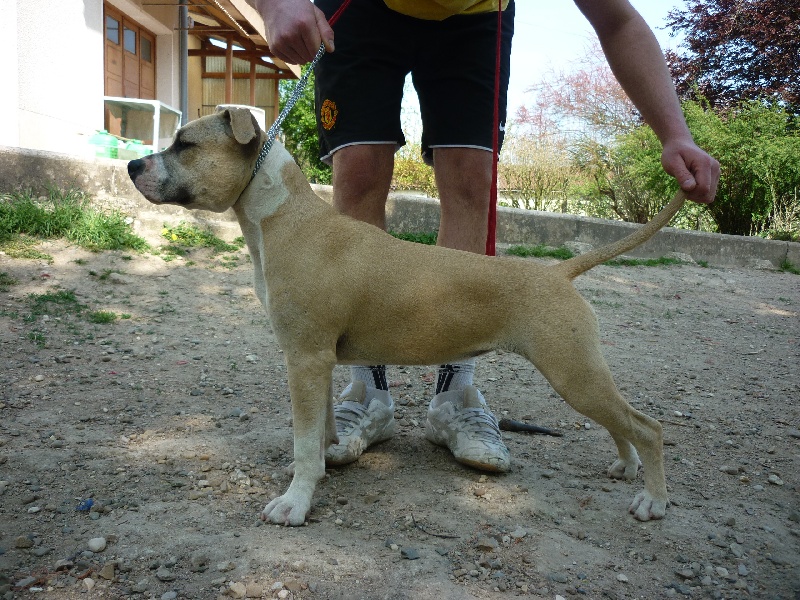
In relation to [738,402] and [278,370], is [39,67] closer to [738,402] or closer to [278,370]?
[278,370]

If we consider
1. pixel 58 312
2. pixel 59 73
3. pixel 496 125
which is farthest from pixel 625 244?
pixel 59 73

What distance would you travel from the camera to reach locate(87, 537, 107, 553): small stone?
2143 mm

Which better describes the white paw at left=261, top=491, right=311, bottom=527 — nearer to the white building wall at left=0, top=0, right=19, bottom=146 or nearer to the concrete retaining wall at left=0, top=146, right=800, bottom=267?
the concrete retaining wall at left=0, top=146, right=800, bottom=267

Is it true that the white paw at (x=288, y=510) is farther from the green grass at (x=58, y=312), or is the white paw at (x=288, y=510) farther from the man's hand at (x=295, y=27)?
the green grass at (x=58, y=312)

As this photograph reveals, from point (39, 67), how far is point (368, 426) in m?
8.78

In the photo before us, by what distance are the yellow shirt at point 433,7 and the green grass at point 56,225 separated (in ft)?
13.2

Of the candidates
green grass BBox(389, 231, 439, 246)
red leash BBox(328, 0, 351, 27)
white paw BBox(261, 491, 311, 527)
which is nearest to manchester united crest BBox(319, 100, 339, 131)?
red leash BBox(328, 0, 351, 27)

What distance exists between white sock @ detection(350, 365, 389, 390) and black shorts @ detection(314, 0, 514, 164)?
1.11 metres

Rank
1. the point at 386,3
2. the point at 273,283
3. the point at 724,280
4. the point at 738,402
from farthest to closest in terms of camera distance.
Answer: the point at 724,280 < the point at 738,402 < the point at 386,3 < the point at 273,283

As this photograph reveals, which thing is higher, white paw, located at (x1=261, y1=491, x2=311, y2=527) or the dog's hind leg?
the dog's hind leg

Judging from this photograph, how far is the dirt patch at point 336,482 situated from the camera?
6.91 ft

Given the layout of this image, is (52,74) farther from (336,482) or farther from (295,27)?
(336,482)

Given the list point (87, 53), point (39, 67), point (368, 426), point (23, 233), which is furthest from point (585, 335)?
point (87, 53)

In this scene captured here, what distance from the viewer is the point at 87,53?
1041 cm
